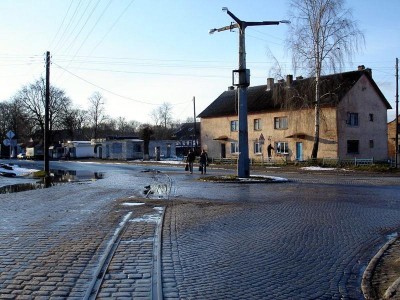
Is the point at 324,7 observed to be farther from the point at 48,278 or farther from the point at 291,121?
the point at 48,278

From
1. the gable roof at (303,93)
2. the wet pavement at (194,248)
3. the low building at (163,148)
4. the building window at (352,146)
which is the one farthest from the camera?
the low building at (163,148)

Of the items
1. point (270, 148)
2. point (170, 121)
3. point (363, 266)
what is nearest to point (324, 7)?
point (270, 148)

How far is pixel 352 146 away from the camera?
47812 mm

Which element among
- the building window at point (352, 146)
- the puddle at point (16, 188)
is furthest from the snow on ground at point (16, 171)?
the building window at point (352, 146)

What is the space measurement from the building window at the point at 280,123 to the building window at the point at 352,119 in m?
6.65

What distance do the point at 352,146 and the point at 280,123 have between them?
323 inches

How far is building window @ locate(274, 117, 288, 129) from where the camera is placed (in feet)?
168

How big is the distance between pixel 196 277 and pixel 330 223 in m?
5.59

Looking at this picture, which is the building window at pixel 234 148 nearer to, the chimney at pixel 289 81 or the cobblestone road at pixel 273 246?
the chimney at pixel 289 81

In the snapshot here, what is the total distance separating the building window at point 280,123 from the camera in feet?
168

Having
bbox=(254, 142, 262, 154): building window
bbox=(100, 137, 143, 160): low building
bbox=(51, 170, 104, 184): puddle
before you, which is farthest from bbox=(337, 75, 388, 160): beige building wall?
bbox=(100, 137, 143, 160): low building

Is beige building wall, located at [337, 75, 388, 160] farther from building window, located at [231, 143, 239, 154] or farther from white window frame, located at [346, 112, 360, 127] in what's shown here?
building window, located at [231, 143, 239, 154]

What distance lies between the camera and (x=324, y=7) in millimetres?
41312

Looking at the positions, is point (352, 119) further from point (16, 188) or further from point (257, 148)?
point (16, 188)
